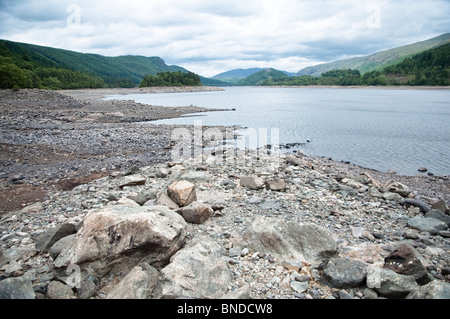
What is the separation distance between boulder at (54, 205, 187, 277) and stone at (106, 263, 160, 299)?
41 centimetres

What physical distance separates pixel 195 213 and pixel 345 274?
12.8ft

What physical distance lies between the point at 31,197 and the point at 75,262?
7.20 meters

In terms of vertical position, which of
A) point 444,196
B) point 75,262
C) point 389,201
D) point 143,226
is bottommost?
point 444,196

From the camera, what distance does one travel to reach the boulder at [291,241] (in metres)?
6.27

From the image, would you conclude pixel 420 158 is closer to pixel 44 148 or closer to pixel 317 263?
pixel 317 263

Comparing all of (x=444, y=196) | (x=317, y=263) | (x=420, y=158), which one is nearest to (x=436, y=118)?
(x=420, y=158)

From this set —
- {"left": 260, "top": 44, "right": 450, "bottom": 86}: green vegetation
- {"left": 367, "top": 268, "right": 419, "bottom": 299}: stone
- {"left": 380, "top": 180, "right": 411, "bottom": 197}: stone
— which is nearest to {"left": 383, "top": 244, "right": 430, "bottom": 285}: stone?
{"left": 367, "top": 268, "right": 419, "bottom": 299}: stone

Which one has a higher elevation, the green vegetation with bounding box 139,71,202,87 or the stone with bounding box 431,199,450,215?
the green vegetation with bounding box 139,71,202,87

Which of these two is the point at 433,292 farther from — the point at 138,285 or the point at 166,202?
the point at 166,202

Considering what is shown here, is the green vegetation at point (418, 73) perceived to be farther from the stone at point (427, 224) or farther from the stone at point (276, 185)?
the stone at point (276, 185)

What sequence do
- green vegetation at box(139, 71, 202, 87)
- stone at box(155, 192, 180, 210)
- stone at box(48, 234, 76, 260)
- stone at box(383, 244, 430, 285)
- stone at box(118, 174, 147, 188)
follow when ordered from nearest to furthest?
stone at box(383, 244, 430, 285) → stone at box(48, 234, 76, 260) → stone at box(155, 192, 180, 210) → stone at box(118, 174, 147, 188) → green vegetation at box(139, 71, 202, 87)

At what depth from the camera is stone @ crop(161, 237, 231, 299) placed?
4938 mm

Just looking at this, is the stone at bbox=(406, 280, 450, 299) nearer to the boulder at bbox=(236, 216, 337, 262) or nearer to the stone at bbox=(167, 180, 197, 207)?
the boulder at bbox=(236, 216, 337, 262)

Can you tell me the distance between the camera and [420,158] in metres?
21.7
